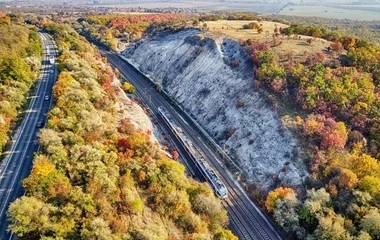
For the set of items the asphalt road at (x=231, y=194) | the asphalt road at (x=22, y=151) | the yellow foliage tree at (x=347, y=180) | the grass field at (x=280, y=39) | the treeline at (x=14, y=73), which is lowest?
the asphalt road at (x=231, y=194)

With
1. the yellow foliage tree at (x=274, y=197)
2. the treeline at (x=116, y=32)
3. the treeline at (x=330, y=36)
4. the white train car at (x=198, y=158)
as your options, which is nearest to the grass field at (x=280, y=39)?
the treeline at (x=330, y=36)

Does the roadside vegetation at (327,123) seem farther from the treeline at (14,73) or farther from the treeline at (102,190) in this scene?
the treeline at (14,73)

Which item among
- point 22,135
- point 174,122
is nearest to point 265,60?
point 174,122

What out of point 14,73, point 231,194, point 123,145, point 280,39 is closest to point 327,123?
point 231,194

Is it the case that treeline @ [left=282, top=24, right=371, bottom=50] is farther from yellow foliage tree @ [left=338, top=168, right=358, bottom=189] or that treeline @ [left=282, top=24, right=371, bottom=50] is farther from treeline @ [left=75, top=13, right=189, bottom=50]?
treeline @ [left=75, top=13, right=189, bottom=50]

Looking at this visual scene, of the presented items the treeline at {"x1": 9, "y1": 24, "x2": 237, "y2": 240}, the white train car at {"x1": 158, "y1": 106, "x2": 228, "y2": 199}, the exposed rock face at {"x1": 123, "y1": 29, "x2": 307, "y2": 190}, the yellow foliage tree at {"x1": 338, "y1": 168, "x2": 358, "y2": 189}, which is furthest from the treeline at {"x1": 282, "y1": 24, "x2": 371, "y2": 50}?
the treeline at {"x1": 9, "y1": 24, "x2": 237, "y2": 240}

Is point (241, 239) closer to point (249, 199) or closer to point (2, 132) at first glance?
point (249, 199)
